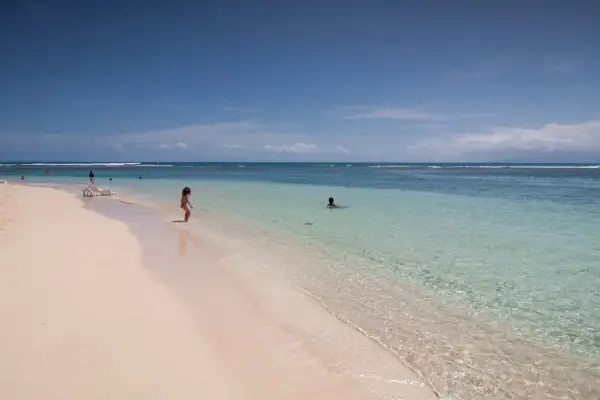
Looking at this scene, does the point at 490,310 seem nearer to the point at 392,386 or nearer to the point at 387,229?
the point at 392,386

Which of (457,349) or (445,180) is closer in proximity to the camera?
(457,349)

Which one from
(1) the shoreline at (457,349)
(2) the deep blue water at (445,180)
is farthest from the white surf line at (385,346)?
(2) the deep blue water at (445,180)

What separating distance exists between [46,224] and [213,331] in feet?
37.3

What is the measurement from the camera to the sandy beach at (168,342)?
4.35 m

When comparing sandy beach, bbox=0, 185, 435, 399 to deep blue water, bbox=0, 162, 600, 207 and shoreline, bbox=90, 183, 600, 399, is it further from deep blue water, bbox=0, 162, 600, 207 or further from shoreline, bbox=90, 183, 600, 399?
deep blue water, bbox=0, 162, 600, 207

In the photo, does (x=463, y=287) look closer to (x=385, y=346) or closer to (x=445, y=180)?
(x=385, y=346)

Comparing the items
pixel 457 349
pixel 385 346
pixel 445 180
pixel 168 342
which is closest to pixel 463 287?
pixel 457 349

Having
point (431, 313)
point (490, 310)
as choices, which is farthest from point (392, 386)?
point (490, 310)

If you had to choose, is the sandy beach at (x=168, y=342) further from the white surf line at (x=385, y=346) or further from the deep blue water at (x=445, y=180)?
the deep blue water at (x=445, y=180)

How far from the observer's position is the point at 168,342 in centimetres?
530

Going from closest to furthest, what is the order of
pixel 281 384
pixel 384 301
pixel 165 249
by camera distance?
pixel 281 384
pixel 384 301
pixel 165 249

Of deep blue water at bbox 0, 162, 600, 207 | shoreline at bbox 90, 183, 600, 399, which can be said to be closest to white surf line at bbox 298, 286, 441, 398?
shoreline at bbox 90, 183, 600, 399

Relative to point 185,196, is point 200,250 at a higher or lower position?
lower

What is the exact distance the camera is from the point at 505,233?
14180 mm
